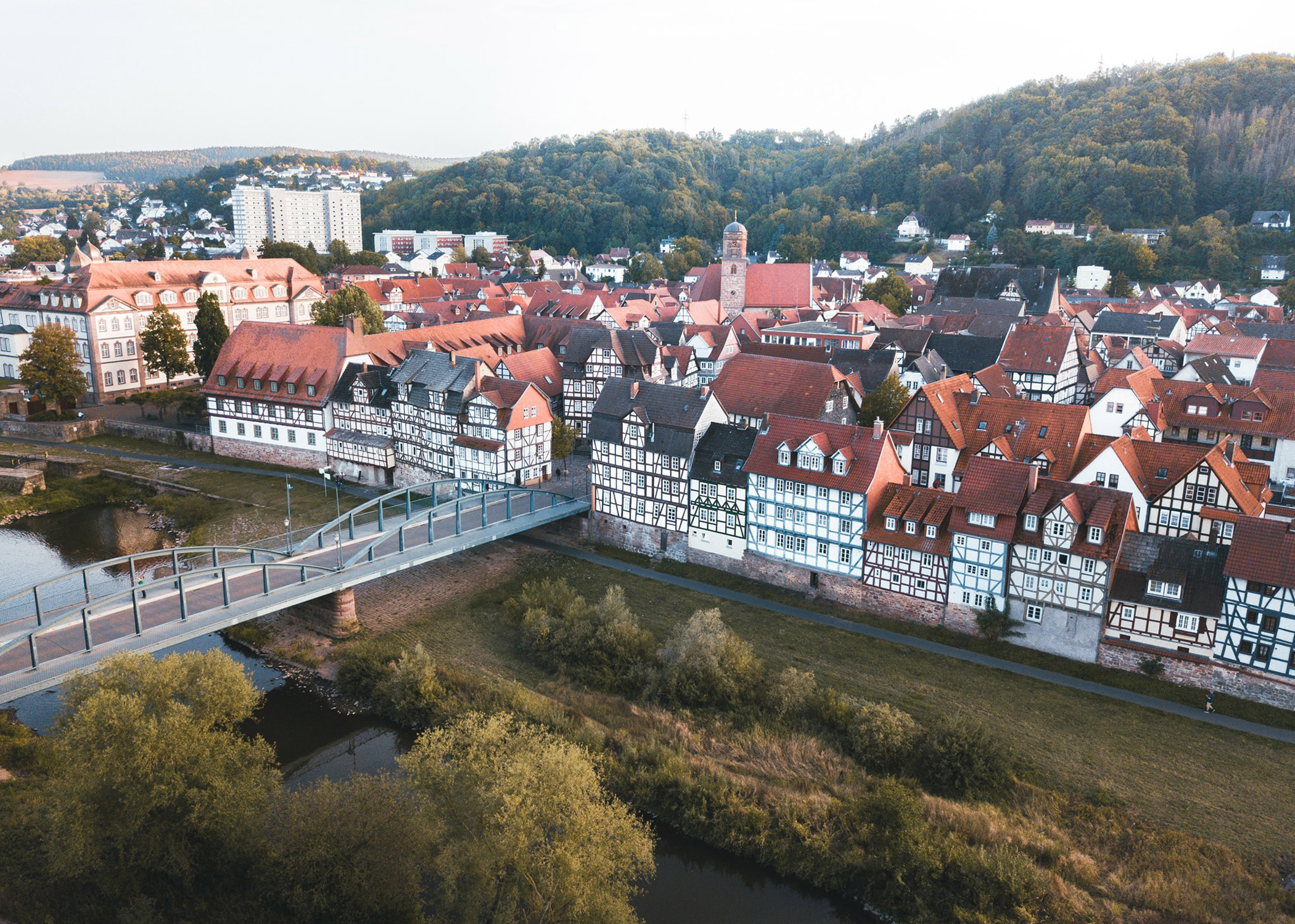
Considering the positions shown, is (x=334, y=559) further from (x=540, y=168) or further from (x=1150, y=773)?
(x=540, y=168)

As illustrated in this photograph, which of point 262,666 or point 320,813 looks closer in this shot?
point 320,813

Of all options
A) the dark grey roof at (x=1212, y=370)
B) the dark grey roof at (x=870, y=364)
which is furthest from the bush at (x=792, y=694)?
the dark grey roof at (x=1212, y=370)

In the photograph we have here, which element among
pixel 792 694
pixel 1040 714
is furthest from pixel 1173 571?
pixel 792 694

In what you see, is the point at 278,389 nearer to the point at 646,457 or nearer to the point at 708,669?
the point at 646,457

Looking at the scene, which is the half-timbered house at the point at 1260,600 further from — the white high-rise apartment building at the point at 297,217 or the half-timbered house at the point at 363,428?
the white high-rise apartment building at the point at 297,217

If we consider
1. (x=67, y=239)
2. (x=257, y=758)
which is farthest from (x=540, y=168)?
(x=257, y=758)
